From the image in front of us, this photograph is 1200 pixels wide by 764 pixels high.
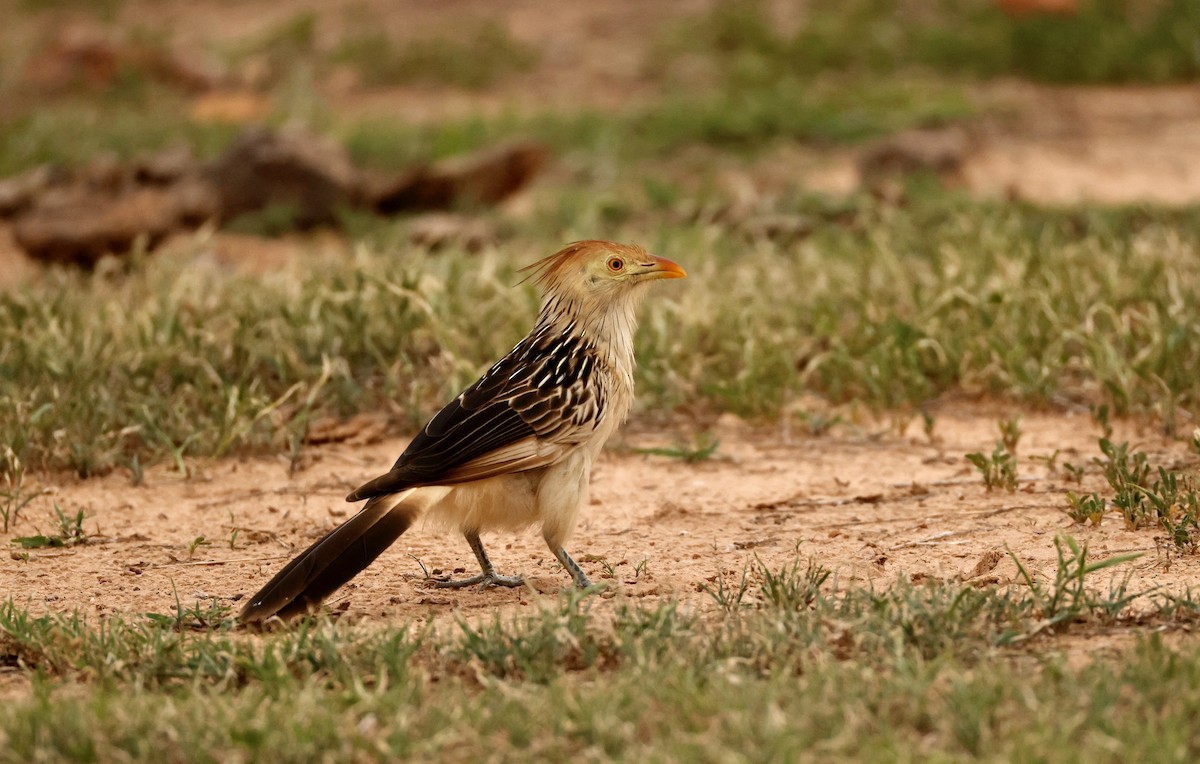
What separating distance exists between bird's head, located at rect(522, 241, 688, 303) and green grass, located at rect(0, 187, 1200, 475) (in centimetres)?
141

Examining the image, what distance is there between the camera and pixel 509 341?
6.88m

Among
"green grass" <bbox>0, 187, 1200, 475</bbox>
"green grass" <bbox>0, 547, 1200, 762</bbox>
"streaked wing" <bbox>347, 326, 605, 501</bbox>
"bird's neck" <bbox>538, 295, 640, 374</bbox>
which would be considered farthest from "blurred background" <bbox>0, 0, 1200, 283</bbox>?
"green grass" <bbox>0, 547, 1200, 762</bbox>

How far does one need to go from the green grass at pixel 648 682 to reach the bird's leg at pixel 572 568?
0.28 metres

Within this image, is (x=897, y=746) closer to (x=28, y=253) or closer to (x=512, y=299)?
(x=512, y=299)

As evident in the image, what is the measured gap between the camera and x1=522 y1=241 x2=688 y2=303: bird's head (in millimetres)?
5016

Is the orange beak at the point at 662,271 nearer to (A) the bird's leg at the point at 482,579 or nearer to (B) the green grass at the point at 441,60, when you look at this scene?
(A) the bird's leg at the point at 482,579

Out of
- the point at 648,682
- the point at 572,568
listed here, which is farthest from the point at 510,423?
the point at 648,682

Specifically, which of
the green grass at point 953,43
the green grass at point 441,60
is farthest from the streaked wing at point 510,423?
the green grass at point 441,60

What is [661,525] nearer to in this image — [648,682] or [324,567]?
[324,567]

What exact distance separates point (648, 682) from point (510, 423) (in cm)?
126

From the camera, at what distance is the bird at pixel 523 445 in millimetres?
4320

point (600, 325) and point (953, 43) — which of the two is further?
point (953, 43)

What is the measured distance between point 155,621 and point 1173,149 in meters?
8.46

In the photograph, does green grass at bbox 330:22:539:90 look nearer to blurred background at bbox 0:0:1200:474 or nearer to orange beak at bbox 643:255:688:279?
blurred background at bbox 0:0:1200:474
